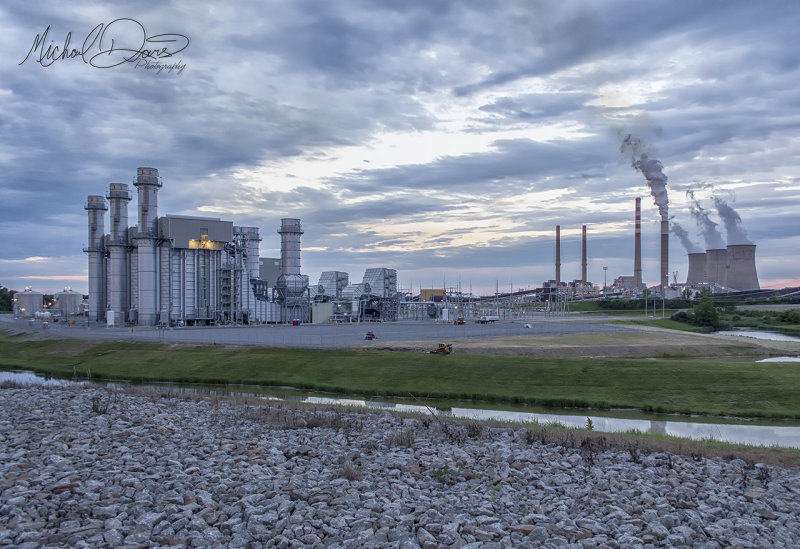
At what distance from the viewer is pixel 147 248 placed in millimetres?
85000

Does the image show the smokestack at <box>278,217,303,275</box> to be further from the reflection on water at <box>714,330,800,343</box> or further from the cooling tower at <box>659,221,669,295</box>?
the cooling tower at <box>659,221,669,295</box>

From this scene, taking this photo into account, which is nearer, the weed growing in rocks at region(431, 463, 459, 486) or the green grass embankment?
the weed growing in rocks at region(431, 463, 459, 486)

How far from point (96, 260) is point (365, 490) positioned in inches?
3933

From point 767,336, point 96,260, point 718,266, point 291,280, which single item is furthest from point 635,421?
point 718,266

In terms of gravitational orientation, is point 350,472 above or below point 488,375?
above

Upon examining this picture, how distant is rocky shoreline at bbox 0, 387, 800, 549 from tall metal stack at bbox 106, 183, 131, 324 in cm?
7668

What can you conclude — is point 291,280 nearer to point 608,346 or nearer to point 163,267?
point 163,267

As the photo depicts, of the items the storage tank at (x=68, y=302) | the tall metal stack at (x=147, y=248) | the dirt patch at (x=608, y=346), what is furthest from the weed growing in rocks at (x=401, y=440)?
the storage tank at (x=68, y=302)

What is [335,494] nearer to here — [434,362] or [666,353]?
[434,362]

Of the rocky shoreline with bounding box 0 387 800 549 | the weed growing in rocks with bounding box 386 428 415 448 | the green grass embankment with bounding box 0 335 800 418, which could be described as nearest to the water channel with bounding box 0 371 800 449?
the green grass embankment with bounding box 0 335 800 418

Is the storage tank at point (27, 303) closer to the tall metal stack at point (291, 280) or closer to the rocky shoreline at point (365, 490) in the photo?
the tall metal stack at point (291, 280)

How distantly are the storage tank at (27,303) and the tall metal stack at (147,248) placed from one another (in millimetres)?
68394

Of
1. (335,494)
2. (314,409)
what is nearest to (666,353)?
(314,409)

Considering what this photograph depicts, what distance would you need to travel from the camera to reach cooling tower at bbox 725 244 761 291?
155 m
